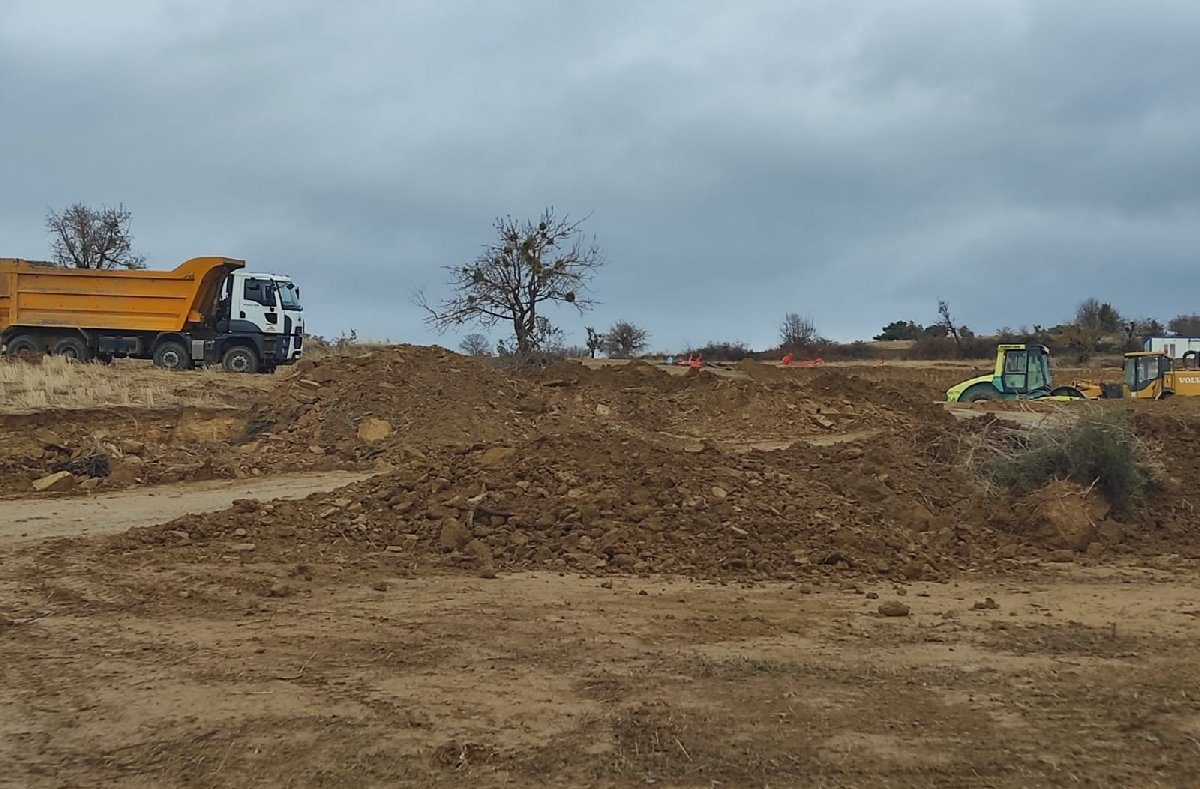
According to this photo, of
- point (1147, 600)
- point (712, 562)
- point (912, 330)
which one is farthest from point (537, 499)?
point (912, 330)

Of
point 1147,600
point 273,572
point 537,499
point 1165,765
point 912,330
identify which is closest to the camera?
point 1165,765

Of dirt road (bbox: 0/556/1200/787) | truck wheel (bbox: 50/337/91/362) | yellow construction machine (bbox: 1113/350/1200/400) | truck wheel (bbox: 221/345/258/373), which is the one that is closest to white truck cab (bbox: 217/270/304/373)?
truck wheel (bbox: 221/345/258/373)

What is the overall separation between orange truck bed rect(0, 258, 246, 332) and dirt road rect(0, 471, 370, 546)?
14881mm

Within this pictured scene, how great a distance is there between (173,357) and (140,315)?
4.98ft

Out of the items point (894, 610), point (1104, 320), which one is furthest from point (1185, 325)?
point (894, 610)

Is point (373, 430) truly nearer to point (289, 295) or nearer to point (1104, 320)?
point (289, 295)

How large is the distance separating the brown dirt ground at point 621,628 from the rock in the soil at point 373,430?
3487mm

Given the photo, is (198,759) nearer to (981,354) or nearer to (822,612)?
(822,612)

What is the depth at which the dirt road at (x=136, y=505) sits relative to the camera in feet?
35.9

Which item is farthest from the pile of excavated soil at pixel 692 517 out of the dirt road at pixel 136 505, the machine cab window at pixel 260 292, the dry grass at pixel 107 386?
the machine cab window at pixel 260 292

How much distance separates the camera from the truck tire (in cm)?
2827

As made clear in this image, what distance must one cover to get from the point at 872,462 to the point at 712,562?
11.4 ft

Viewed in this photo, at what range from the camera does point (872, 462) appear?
38.0 feet

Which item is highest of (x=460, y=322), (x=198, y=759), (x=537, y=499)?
(x=460, y=322)
